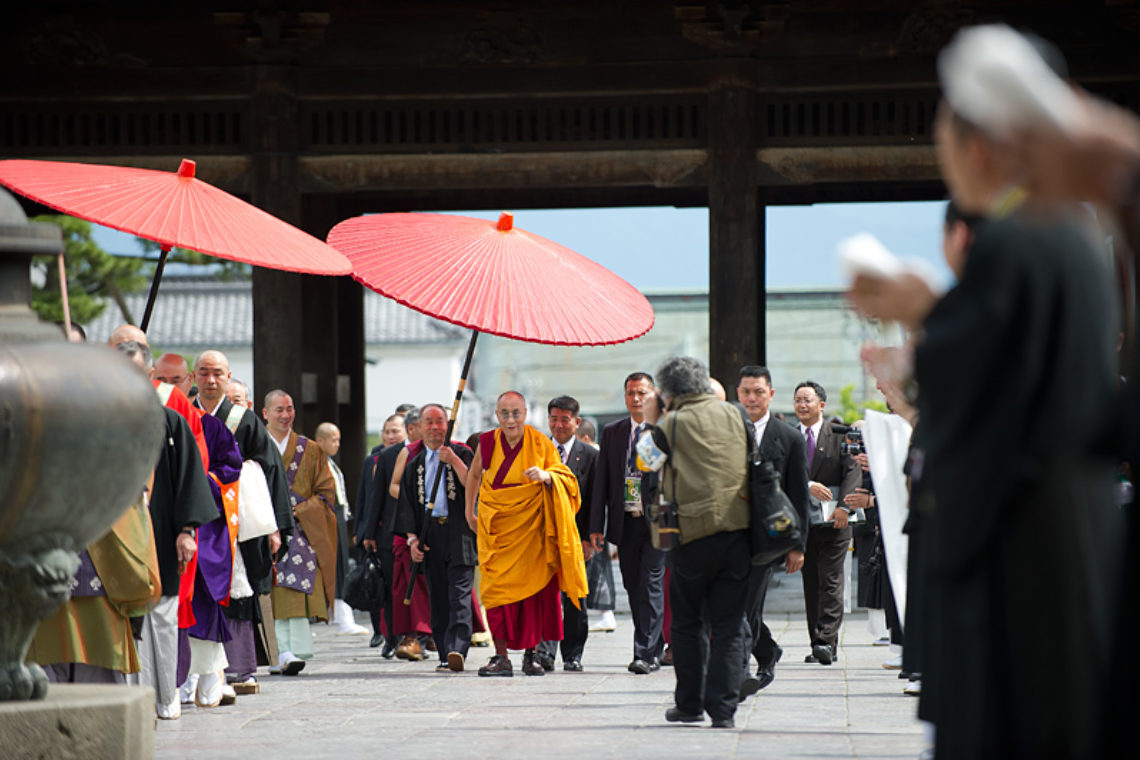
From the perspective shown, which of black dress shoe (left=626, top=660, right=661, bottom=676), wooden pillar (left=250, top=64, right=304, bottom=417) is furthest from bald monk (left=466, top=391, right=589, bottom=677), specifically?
wooden pillar (left=250, top=64, right=304, bottom=417)

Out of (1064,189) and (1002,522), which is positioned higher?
(1064,189)

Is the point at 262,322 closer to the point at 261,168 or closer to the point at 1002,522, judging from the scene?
the point at 261,168

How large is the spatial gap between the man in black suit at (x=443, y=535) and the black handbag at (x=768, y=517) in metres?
3.16

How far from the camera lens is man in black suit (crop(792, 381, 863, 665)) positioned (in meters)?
10.2

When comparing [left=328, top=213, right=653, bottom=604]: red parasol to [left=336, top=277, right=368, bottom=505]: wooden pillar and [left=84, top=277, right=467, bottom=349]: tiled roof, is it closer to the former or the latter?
[left=336, top=277, right=368, bottom=505]: wooden pillar

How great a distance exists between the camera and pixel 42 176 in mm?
7176

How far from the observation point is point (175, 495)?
725 centimetres

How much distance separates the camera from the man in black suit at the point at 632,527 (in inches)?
385

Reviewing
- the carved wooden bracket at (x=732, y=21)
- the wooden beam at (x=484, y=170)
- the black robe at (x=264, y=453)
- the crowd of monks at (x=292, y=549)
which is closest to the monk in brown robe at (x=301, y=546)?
the crowd of monks at (x=292, y=549)

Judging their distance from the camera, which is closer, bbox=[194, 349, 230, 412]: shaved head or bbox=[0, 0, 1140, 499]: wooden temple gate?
bbox=[194, 349, 230, 412]: shaved head

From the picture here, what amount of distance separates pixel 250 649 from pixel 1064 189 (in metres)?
6.61

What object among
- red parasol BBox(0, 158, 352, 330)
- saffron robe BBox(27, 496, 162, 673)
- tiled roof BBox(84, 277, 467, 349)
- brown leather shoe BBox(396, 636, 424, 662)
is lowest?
brown leather shoe BBox(396, 636, 424, 662)

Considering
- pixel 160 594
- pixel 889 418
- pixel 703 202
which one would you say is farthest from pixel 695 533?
pixel 703 202

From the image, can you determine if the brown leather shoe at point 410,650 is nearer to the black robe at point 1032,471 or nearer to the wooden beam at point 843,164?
the wooden beam at point 843,164
